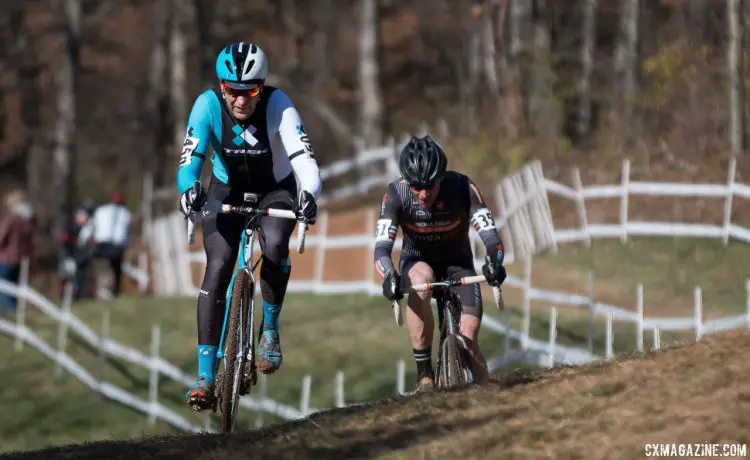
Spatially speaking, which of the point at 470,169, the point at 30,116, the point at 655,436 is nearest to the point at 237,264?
the point at 655,436

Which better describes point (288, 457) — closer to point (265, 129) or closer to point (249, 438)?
point (249, 438)

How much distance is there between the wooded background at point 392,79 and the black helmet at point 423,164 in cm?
1823

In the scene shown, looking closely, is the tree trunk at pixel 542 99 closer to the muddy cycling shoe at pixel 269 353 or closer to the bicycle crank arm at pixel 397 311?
the bicycle crank arm at pixel 397 311

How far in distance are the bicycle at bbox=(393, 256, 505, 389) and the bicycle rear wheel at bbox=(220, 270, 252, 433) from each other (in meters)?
1.05

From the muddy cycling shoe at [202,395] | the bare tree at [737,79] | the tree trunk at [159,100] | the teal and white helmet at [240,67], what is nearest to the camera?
the muddy cycling shoe at [202,395]

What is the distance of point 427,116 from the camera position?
2227 inches

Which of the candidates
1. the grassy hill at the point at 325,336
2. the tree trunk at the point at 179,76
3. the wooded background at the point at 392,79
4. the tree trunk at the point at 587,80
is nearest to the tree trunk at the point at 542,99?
the wooded background at the point at 392,79

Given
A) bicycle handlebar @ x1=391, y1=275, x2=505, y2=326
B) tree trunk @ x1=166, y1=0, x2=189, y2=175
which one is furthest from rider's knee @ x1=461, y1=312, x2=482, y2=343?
tree trunk @ x1=166, y1=0, x2=189, y2=175

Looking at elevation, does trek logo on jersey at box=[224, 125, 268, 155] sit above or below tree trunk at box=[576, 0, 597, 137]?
below

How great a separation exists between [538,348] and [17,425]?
237 inches

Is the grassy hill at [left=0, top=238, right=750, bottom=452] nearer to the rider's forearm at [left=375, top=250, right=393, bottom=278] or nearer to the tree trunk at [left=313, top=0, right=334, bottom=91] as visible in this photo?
the rider's forearm at [left=375, top=250, right=393, bottom=278]

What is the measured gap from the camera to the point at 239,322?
376 inches

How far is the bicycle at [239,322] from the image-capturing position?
30.7ft

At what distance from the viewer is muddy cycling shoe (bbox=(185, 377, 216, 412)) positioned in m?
9.28
